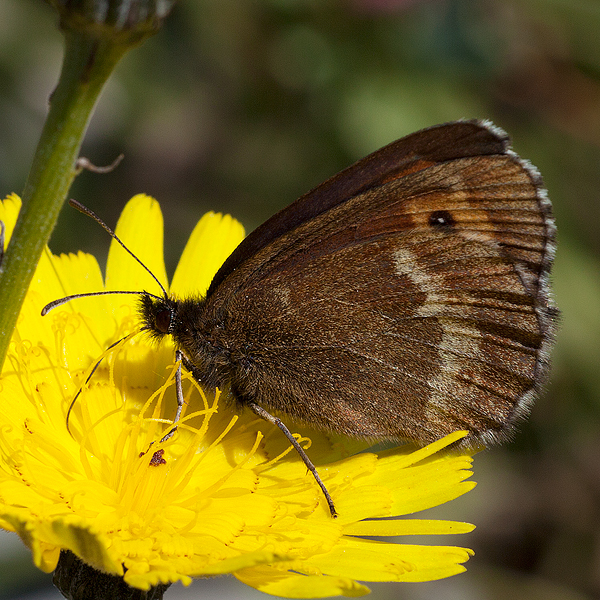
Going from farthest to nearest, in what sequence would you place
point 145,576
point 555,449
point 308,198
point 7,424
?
1. point 555,449
2. point 308,198
3. point 7,424
4. point 145,576

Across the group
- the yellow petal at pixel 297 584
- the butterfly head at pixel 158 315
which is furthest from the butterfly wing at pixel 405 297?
the yellow petal at pixel 297 584

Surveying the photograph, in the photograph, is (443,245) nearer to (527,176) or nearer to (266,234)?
(527,176)

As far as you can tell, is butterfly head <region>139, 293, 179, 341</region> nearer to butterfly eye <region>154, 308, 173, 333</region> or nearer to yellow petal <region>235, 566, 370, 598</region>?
butterfly eye <region>154, 308, 173, 333</region>

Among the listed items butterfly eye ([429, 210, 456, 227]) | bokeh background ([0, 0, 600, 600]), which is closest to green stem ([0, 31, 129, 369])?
butterfly eye ([429, 210, 456, 227])

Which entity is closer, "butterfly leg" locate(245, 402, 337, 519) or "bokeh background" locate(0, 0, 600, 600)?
"butterfly leg" locate(245, 402, 337, 519)

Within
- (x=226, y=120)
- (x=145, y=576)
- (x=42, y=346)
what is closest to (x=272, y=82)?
(x=226, y=120)

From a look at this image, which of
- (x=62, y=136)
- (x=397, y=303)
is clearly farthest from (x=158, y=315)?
(x=62, y=136)

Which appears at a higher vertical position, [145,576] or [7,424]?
[7,424]

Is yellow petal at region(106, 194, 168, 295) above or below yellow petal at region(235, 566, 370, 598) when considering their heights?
above
